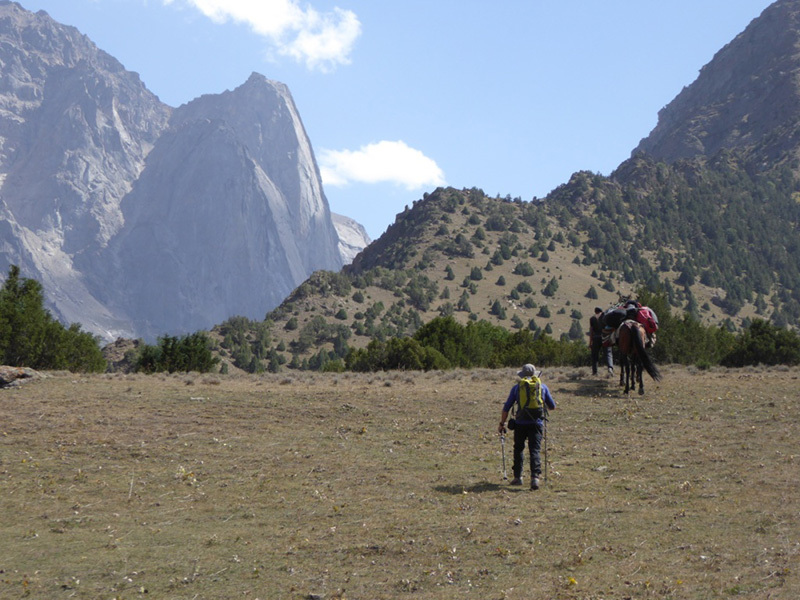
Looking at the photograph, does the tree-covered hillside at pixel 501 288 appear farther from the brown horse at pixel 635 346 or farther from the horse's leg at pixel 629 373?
the brown horse at pixel 635 346

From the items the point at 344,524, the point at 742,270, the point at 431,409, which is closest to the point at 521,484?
the point at 344,524

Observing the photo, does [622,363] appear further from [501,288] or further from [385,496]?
[501,288]

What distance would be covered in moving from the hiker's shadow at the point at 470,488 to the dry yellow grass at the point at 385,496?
0.06m

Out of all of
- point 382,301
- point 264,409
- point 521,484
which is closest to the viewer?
point 521,484

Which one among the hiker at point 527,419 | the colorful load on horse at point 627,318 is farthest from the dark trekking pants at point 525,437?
the colorful load on horse at point 627,318

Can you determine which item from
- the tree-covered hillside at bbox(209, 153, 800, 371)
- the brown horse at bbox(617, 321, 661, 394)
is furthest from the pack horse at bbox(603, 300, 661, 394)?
the tree-covered hillside at bbox(209, 153, 800, 371)

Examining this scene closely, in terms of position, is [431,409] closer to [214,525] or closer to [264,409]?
[264,409]

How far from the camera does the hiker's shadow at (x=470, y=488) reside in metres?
16.0

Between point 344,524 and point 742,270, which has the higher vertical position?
point 742,270

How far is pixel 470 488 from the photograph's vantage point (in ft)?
53.3

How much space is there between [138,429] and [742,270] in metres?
191

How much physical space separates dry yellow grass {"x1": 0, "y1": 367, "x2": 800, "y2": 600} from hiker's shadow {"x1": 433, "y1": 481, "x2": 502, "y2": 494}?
0.06m

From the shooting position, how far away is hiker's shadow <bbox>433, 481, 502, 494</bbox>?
16.0m

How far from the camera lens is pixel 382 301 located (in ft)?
496
